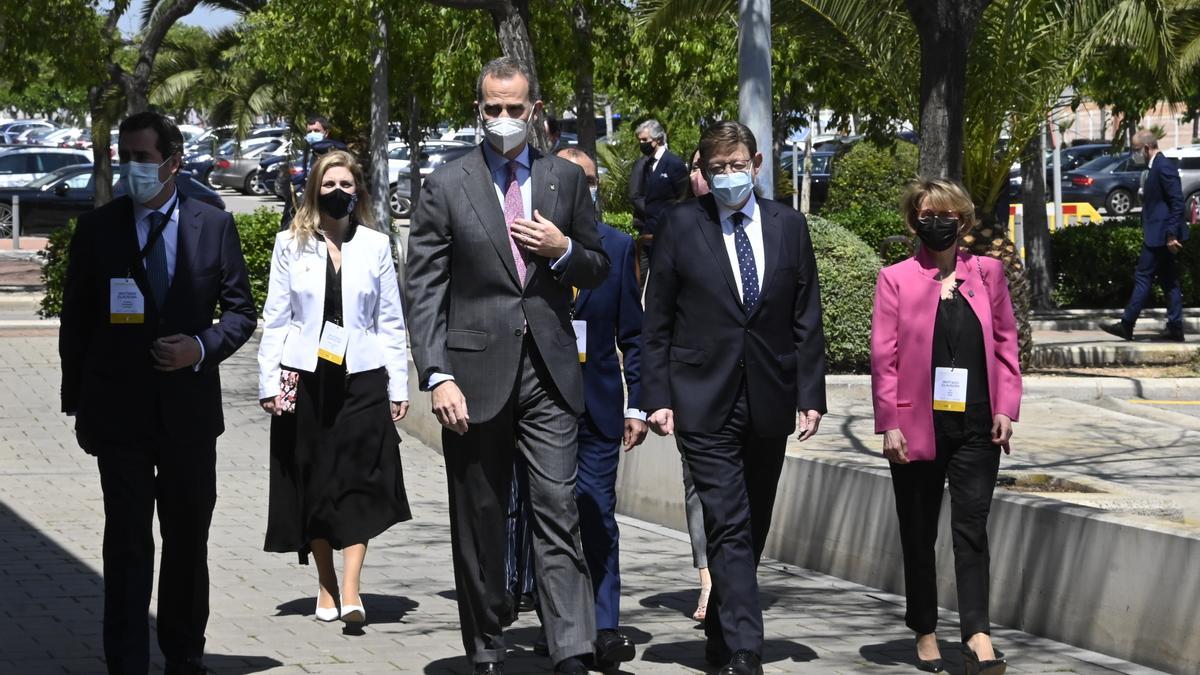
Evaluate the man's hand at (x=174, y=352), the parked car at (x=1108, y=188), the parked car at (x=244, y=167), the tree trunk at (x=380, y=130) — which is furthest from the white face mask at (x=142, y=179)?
the parked car at (x=244, y=167)

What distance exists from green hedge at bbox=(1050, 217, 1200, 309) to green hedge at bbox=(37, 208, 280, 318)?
8.59 metres

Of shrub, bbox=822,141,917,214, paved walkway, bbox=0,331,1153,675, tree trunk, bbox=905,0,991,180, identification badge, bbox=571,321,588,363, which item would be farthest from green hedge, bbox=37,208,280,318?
shrub, bbox=822,141,917,214

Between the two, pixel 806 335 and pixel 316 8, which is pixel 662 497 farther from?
pixel 316 8

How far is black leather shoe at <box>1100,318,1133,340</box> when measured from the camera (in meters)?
16.7

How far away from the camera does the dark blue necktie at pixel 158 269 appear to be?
5977 mm

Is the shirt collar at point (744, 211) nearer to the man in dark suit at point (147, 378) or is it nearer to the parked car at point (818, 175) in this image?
the man in dark suit at point (147, 378)

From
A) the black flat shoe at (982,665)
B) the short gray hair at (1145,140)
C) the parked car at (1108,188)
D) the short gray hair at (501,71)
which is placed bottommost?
the black flat shoe at (982,665)

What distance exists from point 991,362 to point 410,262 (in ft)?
6.87

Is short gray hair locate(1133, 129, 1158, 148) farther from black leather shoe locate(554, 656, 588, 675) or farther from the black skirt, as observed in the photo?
black leather shoe locate(554, 656, 588, 675)

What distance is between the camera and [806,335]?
630 centimetres

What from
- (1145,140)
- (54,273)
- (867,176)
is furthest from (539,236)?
(867,176)

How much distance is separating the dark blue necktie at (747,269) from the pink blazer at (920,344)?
49cm

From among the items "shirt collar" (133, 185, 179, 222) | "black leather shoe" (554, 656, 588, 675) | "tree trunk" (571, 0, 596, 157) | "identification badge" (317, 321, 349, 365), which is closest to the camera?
"black leather shoe" (554, 656, 588, 675)

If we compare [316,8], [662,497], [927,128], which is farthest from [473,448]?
[316,8]
